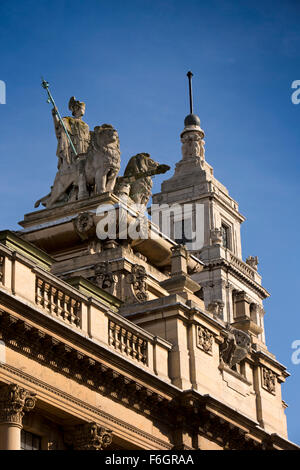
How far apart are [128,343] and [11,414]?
6656mm

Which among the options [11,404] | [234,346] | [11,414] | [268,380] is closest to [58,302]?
[11,404]

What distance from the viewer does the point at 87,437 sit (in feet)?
118

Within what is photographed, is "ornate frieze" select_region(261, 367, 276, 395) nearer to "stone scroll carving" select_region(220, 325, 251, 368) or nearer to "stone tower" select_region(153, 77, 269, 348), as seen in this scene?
"stone scroll carving" select_region(220, 325, 251, 368)

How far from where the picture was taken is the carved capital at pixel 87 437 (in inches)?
1405

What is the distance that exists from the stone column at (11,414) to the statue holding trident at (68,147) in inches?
692

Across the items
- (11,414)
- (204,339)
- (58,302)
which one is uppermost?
(204,339)

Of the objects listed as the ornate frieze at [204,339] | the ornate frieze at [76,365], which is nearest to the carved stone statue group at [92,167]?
the ornate frieze at [204,339]

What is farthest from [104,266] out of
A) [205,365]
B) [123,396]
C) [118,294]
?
[123,396]

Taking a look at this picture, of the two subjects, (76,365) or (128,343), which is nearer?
(76,365)

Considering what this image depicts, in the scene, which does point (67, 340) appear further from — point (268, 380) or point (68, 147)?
point (68, 147)

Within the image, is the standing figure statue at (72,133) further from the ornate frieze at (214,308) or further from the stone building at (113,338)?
the ornate frieze at (214,308)

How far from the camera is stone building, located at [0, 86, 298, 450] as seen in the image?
34469 millimetres

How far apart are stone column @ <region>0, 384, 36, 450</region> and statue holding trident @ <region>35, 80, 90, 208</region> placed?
57.6 ft

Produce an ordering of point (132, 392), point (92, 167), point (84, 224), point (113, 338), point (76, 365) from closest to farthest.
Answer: point (76, 365), point (132, 392), point (113, 338), point (84, 224), point (92, 167)
